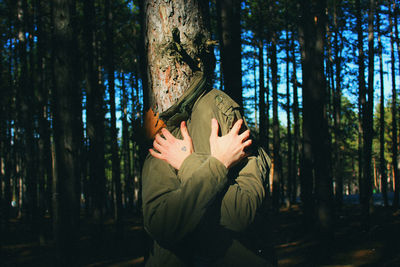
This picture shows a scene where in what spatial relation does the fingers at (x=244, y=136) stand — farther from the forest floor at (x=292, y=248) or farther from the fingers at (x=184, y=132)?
the forest floor at (x=292, y=248)

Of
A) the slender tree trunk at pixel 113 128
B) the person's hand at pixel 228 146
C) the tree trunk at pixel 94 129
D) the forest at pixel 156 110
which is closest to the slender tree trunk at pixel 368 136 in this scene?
the forest at pixel 156 110

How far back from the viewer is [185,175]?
5.16ft

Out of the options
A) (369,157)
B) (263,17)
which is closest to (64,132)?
(369,157)

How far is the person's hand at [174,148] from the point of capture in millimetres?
1653

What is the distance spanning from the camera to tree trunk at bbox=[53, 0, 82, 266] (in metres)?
6.07

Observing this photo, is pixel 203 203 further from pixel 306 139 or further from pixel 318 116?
pixel 306 139

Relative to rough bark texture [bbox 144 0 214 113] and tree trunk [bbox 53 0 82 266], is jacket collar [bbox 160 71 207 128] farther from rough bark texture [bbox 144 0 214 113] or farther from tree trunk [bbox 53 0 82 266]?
tree trunk [bbox 53 0 82 266]

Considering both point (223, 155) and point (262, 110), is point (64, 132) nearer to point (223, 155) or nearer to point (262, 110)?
point (223, 155)

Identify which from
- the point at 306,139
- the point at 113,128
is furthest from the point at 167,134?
the point at 113,128

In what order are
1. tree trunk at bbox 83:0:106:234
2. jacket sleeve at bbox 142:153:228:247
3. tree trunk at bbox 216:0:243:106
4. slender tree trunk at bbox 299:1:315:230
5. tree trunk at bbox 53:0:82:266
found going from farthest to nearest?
tree trunk at bbox 83:0:106:234 < slender tree trunk at bbox 299:1:315:230 < tree trunk at bbox 53:0:82:266 < tree trunk at bbox 216:0:243:106 < jacket sleeve at bbox 142:153:228:247

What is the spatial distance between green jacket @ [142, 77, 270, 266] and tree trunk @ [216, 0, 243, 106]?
3.41 meters

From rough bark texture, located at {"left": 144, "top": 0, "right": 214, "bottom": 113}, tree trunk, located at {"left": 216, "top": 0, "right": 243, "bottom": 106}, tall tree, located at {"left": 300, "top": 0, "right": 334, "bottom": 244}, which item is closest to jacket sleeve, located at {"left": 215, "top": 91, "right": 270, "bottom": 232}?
rough bark texture, located at {"left": 144, "top": 0, "right": 214, "bottom": 113}

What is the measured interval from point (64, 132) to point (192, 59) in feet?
16.6

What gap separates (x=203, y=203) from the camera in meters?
1.50
